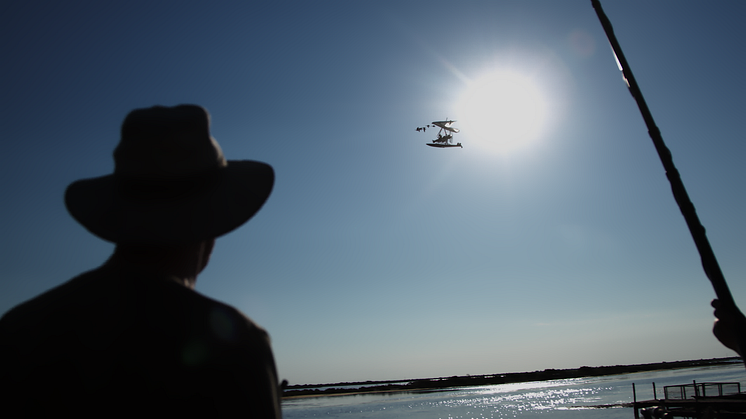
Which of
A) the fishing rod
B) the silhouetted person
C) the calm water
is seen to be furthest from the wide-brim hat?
the calm water

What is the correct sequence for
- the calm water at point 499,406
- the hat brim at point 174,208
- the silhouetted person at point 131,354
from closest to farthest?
the silhouetted person at point 131,354 < the hat brim at point 174,208 < the calm water at point 499,406

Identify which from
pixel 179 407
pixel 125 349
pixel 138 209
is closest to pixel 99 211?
pixel 138 209

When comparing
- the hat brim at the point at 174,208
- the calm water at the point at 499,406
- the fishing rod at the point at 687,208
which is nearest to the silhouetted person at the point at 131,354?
the hat brim at the point at 174,208

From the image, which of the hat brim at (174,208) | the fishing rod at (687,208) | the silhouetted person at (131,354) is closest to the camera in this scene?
the silhouetted person at (131,354)

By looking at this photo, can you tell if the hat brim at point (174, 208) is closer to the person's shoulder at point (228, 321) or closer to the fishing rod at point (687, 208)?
the person's shoulder at point (228, 321)

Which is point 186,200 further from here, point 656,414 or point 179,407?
point 656,414

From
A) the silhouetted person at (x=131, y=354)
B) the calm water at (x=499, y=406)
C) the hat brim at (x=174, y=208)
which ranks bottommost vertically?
the calm water at (x=499, y=406)

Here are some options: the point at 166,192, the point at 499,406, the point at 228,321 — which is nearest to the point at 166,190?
the point at 166,192

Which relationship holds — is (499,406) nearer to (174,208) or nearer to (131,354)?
(174,208)
